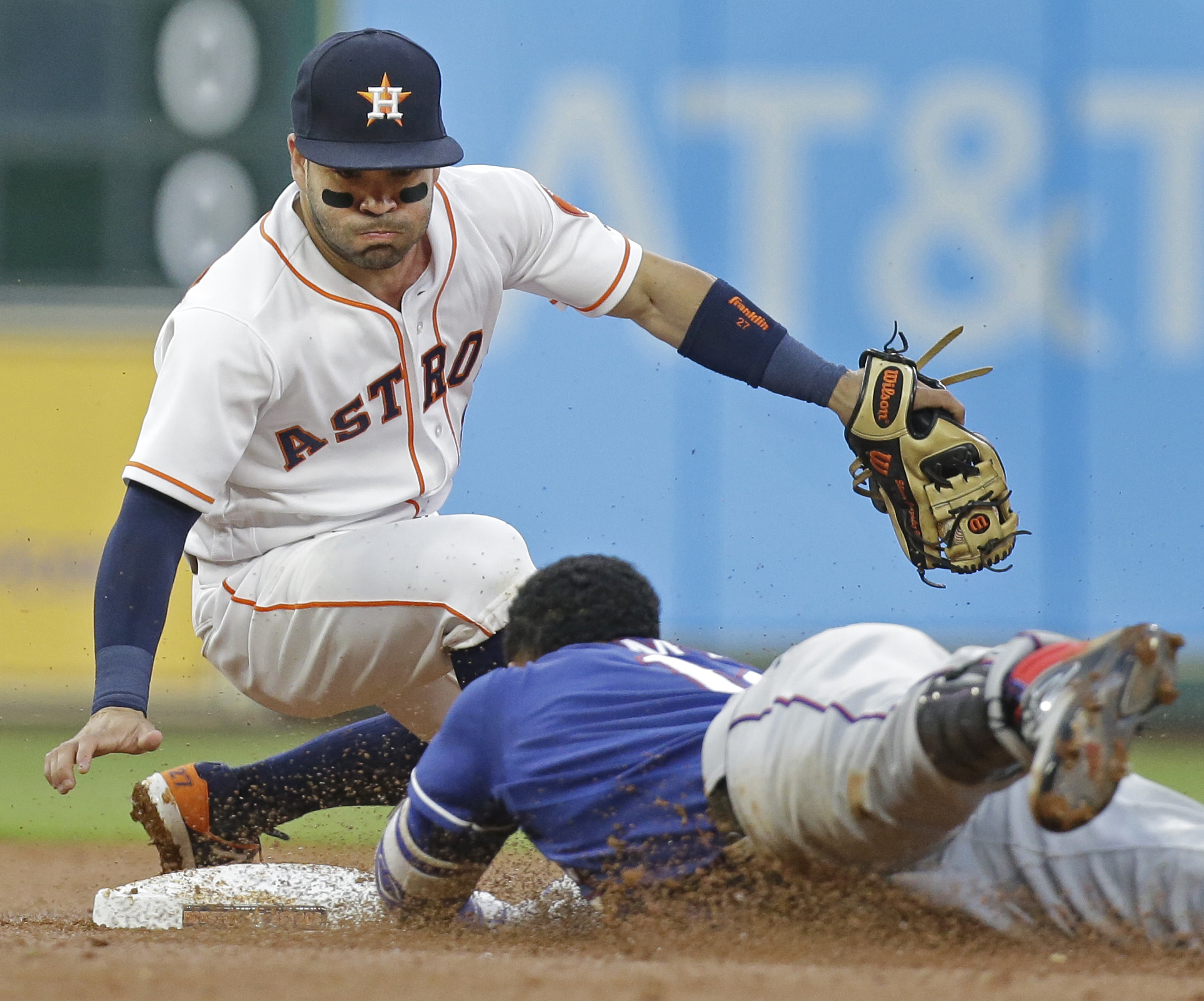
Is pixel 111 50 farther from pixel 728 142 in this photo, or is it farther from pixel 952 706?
pixel 952 706

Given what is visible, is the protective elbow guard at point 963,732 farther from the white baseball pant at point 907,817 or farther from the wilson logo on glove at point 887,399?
the wilson logo on glove at point 887,399

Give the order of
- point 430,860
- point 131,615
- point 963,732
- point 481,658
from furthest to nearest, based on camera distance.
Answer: point 481,658, point 131,615, point 430,860, point 963,732

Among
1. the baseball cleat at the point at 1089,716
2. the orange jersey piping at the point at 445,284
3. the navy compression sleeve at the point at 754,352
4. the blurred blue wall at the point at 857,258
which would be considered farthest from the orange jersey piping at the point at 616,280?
the blurred blue wall at the point at 857,258

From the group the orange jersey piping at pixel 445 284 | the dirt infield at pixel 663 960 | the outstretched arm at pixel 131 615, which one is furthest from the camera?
the orange jersey piping at pixel 445 284

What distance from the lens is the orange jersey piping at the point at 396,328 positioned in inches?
111

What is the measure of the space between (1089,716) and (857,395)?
1553 millimetres

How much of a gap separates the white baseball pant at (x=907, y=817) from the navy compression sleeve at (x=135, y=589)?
37.2 inches

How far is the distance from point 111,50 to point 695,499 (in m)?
2.60

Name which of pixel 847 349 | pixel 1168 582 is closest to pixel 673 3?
pixel 847 349

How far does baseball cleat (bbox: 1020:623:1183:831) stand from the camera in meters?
1.59

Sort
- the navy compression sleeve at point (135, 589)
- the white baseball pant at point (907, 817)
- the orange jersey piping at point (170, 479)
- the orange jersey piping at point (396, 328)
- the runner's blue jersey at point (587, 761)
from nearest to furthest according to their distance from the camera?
the white baseball pant at point (907, 817) → the runner's blue jersey at point (587, 761) → the navy compression sleeve at point (135, 589) → the orange jersey piping at point (170, 479) → the orange jersey piping at point (396, 328)

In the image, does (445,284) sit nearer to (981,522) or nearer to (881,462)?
(881,462)

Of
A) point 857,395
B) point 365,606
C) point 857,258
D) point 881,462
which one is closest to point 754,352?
point 857,395

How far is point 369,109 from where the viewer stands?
9.02ft
